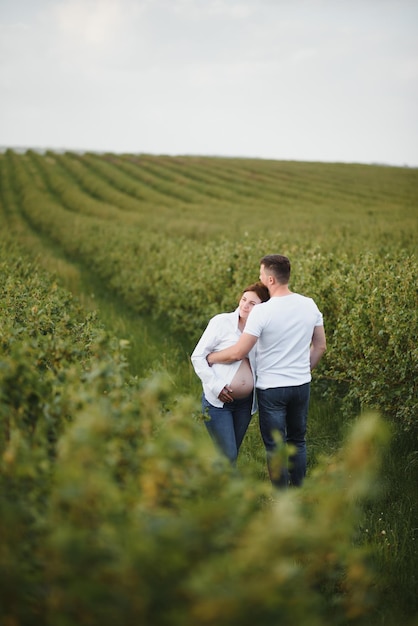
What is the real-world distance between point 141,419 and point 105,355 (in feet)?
2.49

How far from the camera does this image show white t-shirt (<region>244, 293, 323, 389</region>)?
388 centimetres

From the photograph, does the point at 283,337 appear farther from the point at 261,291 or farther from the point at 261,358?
the point at 261,291

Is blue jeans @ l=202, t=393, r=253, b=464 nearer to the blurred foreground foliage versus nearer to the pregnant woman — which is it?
the pregnant woman

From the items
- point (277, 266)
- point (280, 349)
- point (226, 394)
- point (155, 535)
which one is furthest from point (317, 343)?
point (155, 535)

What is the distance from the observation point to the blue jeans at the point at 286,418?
13.4 ft

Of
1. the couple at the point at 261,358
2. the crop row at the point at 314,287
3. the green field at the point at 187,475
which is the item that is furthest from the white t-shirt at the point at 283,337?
the crop row at the point at 314,287

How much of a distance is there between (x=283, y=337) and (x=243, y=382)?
0.48m

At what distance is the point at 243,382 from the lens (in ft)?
13.1

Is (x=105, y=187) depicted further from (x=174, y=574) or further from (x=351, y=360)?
(x=174, y=574)

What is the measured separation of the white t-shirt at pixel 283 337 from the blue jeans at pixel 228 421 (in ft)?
0.79

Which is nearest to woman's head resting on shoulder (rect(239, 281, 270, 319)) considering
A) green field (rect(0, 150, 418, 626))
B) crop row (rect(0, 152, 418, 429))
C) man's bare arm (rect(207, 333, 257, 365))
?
man's bare arm (rect(207, 333, 257, 365))

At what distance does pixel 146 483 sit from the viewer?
150cm

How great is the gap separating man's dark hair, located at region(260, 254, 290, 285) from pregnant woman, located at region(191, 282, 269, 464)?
0.24 metres

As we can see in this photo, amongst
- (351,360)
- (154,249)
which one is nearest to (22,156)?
(154,249)
